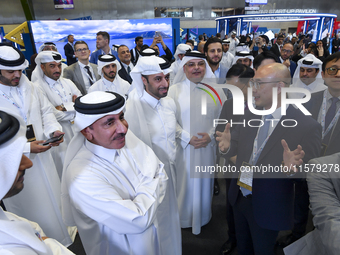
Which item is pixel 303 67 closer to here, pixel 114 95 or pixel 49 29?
pixel 114 95

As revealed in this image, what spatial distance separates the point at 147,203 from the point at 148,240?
32 cm

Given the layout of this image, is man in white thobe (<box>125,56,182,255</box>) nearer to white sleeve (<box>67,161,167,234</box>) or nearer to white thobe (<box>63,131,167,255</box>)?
white thobe (<box>63,131,167,255</box>)

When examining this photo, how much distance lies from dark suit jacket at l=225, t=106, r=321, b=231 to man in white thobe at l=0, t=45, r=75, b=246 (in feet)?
6.48

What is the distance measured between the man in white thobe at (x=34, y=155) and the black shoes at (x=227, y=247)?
1718 millimetres

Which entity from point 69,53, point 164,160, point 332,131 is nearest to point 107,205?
point 164,160

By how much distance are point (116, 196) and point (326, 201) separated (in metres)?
1.19

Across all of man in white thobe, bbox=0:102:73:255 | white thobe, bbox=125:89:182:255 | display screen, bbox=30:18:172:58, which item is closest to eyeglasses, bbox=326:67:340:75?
white thobe, bbox=125:89:182:255

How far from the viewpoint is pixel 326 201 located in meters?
1.25

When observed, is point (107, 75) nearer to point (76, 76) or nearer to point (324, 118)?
point (76, 76)

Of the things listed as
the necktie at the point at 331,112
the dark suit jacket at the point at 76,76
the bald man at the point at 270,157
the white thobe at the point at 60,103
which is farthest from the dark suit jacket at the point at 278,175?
the dark suit jacket at the point at 76,76

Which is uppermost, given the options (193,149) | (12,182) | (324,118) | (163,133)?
(12,182)

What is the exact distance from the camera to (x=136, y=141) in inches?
64.7

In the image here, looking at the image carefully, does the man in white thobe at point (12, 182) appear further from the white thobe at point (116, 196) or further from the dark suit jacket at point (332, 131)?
the dark suit jacket at point (332, 131)

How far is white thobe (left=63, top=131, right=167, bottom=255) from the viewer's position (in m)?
1.18
